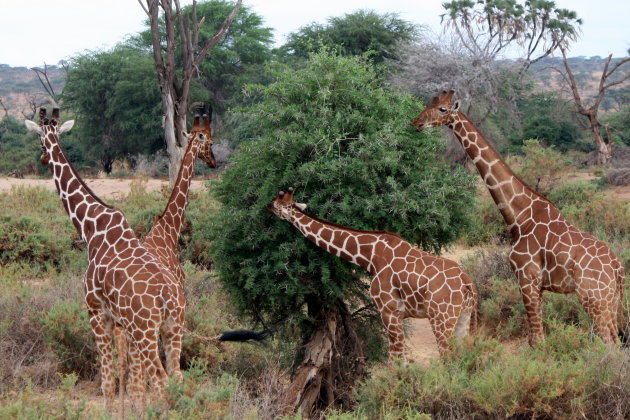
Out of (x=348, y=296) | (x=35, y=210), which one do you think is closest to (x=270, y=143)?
(x=348, y=296)

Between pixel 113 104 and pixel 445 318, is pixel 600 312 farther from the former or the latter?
pixel 113 104

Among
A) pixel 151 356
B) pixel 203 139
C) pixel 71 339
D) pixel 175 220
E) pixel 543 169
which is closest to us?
pixel 151 356

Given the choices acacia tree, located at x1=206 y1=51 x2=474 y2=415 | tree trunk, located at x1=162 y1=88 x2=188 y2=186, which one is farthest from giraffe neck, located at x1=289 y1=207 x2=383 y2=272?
tree trunk, located at x1=162 y1=88 x2=188 y2=186

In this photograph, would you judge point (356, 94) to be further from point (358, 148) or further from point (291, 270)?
point (291, 270)

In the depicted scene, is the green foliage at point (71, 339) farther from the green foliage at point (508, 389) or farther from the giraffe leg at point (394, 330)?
the green foliage at point (508, 389)

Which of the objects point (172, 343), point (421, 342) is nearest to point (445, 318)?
point (172, 343)

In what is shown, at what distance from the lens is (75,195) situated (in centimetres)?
716

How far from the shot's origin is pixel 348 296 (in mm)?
8016

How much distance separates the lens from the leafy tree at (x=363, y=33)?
104 ft

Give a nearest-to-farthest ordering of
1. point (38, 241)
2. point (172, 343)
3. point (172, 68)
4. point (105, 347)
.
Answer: point (172, 343) → point (105, 347) → point (38, 241) → point (172, 68)

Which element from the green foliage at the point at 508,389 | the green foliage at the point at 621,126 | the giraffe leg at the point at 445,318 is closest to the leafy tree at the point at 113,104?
the green foliage at the point at 621,126

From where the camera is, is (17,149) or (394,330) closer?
(394,330)

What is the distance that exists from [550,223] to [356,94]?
93.1 inches

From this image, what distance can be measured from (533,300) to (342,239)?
6.56 ft
